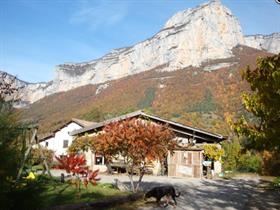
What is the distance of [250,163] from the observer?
40562 millimetres

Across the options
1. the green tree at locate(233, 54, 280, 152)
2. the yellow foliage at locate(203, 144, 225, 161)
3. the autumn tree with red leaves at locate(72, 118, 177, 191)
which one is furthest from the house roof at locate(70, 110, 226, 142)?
the green tree at locate(233, 54, 280, 152)

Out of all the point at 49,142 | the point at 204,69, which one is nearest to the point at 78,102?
the point at 204,69

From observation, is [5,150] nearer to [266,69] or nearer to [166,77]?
[266,69]

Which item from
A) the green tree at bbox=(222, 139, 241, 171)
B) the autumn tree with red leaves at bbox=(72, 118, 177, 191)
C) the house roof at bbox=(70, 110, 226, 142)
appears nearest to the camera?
the autumn tree with red leaves at bbox=(72, 118, 177, 191)

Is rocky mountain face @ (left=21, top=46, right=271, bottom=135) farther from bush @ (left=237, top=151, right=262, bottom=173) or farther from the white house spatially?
bush @ (left=237, top=151, right=262, bottom=173)

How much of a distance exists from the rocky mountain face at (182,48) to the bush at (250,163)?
4824 cm

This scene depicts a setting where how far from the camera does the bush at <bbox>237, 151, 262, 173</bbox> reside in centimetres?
3969

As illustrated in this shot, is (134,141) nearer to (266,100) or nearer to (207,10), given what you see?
(266,100)

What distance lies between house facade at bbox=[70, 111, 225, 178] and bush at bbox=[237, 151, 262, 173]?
23.7 feet

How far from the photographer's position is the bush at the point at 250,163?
1563 inches

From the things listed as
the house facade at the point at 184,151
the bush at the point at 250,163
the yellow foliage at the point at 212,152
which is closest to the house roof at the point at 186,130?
the house facade at the point at 184,151

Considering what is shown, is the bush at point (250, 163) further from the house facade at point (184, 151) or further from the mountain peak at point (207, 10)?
the mountain peak at point (207, 10)

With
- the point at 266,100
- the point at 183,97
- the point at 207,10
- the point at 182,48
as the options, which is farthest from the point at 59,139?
the point at 207,10

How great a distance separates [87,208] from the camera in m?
11.6
